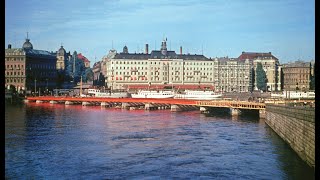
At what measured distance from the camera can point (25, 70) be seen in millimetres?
178250

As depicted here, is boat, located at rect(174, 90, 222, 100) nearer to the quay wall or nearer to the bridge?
the bridge

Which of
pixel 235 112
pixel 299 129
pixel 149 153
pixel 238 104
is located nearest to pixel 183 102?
pixel 238 104

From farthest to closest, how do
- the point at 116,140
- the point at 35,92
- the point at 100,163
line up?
the point at 35,92, the point at 116,140, the point at 100,163

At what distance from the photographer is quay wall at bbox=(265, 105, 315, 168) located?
3522 centimetres

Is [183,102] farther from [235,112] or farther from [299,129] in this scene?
[299,129]

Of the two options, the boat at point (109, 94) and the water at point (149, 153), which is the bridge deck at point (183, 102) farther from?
the boat at point (109, 94)

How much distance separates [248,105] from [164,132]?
32906 millimetres

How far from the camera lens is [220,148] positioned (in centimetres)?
5031

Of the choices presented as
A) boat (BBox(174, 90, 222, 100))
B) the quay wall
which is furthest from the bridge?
the quay wall

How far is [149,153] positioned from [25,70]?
461ft
